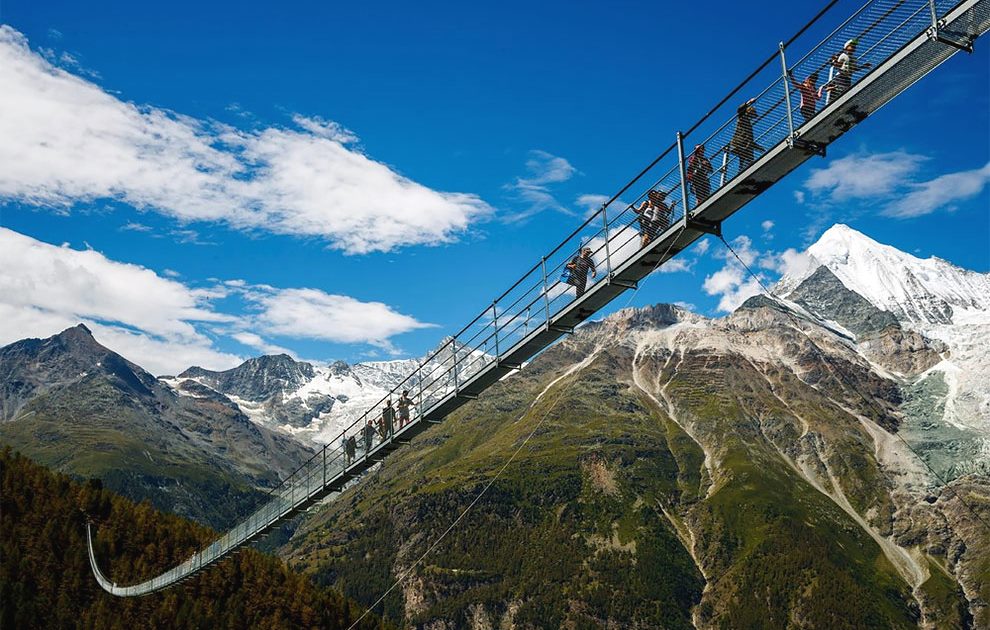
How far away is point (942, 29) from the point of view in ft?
76.4

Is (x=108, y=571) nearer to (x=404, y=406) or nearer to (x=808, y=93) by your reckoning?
(x=404, y=406)

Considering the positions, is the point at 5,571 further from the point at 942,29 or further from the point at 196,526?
the point at 942,29

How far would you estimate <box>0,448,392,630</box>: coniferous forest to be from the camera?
4304 inches

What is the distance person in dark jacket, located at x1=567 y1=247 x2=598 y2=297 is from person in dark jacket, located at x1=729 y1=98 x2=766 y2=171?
7546 mm

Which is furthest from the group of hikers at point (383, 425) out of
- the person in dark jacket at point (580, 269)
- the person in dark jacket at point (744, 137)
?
the person in dark jacket at point (744, 137)

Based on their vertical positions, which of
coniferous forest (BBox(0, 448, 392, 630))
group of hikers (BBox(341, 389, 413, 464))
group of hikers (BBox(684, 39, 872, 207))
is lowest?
coniferous forest (BBox(0, 448, 392, 630))

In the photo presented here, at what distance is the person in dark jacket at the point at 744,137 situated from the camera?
27.8 m

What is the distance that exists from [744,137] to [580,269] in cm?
858

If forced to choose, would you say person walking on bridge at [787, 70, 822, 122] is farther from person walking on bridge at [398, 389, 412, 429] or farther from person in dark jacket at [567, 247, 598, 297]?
person walking on bridge at [398, 389, 412, 429]

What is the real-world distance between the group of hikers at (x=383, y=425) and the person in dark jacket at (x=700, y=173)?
17547mm

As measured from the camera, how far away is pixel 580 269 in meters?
34.4

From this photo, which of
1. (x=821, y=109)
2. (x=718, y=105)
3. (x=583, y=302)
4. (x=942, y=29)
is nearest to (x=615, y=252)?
(x=583, y=302)

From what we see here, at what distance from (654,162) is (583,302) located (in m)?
6.11

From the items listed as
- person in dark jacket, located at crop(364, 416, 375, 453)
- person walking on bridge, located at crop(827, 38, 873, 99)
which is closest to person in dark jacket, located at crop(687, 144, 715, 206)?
person walking on bridge, located at crop(827, 38, 873, 99)
